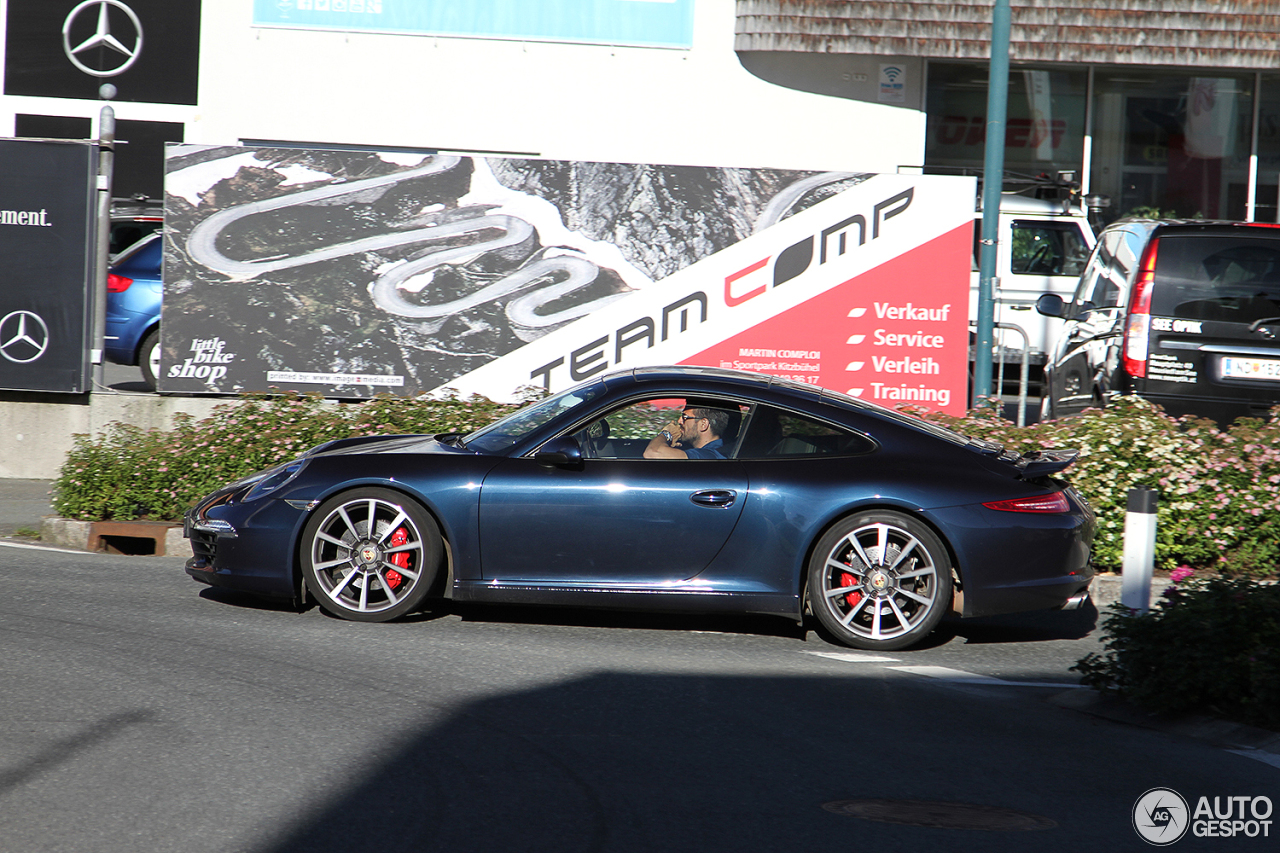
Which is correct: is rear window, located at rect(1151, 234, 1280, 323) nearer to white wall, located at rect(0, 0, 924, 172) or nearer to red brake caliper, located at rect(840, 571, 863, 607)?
red brake caliper, located at rect(840, 571, 863, 607)

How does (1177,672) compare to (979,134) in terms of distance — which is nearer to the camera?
(1177,672)

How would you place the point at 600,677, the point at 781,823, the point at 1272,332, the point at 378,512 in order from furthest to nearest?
1. the point at 1272,332
2. the point at 378,512
3. the point at 600,677
4. the point at 781,823

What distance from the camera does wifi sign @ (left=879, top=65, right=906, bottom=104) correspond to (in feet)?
66.4

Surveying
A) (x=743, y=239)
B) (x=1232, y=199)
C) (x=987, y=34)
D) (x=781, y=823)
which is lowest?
(x=781, y=823)

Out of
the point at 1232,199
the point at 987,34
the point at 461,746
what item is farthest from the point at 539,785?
the point at 1232,199

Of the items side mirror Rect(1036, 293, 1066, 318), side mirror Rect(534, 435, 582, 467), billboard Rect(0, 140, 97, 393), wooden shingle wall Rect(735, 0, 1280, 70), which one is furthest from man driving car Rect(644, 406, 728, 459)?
wooden shingle wall Rect(735, 0, 1280, 70)

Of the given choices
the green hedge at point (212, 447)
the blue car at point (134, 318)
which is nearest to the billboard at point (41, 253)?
the green hedge at point (212, 447)

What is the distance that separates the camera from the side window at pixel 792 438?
265 inches

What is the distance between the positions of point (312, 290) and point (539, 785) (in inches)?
301

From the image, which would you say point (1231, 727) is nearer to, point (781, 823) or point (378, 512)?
point (781, 823)

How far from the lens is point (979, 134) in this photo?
20.5 metres

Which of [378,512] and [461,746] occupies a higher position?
[378,512]

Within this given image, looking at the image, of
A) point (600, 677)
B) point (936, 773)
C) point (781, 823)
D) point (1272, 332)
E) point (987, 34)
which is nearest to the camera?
point (781, 823)

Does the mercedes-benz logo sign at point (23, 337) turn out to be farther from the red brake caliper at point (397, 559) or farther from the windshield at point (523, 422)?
the red brake caliper at point (397, 559)
